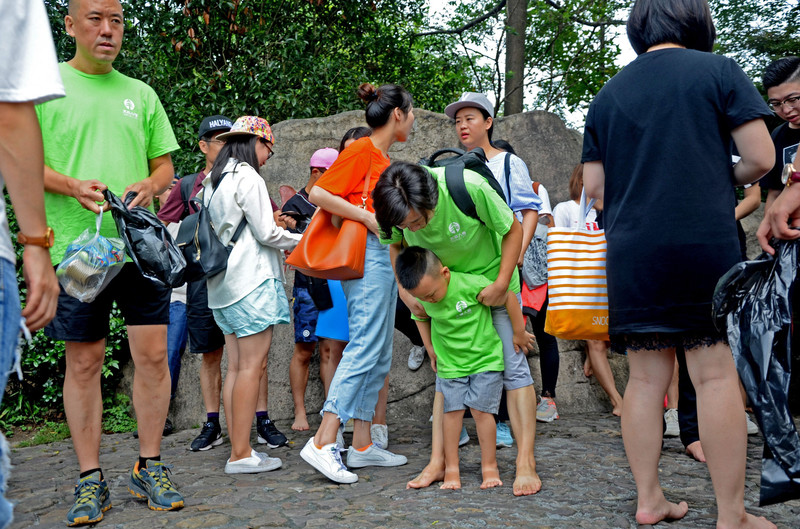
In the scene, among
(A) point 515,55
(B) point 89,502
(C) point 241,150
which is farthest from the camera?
(A) point 515,55

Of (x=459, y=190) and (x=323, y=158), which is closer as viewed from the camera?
(x=459, y=190)

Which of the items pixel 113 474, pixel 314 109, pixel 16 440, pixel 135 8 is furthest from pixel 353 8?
pixel 113 474

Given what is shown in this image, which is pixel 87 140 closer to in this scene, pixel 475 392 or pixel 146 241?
pixel 146 241

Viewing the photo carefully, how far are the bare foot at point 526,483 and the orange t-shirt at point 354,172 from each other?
1.58m

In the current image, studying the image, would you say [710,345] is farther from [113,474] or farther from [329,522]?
[113,474]

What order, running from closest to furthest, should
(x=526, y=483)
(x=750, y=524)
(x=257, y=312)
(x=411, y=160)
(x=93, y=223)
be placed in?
1. (x=750, y=524)
2. (x=93, y=223)
3. (x=526, y=483)
4. (x=257, y=312)
5. (x=411, y=160)

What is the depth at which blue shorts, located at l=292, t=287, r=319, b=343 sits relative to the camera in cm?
531

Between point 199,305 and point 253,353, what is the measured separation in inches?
45.0

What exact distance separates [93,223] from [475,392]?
6.37 ft

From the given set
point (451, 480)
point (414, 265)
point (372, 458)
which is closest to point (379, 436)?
point (372, 458)

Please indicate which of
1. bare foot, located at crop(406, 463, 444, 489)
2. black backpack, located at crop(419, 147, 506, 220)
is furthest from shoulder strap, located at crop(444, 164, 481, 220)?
bare foot, located at crop(406, 463, 444, 489)

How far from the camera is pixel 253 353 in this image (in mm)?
4055

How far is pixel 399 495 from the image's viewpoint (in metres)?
3.57

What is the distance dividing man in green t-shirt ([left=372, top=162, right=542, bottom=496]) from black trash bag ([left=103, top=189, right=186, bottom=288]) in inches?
38.1
